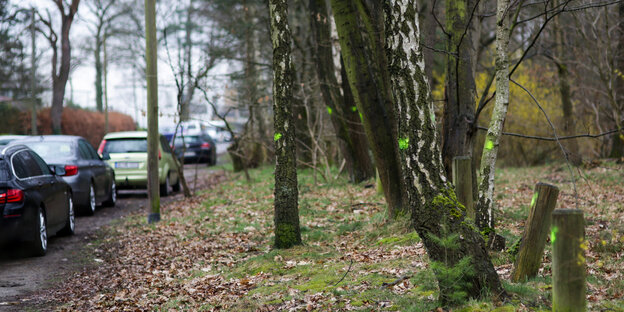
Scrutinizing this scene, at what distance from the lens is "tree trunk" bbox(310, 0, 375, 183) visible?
15023 mm

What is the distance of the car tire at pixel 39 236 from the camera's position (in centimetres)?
870

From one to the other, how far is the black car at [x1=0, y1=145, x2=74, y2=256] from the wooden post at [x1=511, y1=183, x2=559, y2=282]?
632 centimetres

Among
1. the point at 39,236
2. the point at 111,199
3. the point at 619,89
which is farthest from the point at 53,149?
the point at 619,89

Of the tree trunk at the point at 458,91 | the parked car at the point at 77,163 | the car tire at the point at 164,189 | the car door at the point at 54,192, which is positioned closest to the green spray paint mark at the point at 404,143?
the tree trunk at the point at 458,91

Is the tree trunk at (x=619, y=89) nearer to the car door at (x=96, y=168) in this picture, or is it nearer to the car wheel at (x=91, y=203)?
the car door at (x=96, y=168)

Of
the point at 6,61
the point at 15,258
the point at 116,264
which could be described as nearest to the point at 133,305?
the point at 116,264

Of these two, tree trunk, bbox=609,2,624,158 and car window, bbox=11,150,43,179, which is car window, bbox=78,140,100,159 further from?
tree trunk, bbox=609,2,624,158

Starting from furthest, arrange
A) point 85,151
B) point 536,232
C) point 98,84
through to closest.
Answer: point 98,84 → point 85,151 → point 536,232

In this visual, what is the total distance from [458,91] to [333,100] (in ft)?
23.8

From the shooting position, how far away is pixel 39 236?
8.85m

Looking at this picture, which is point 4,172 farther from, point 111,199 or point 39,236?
point 111,199

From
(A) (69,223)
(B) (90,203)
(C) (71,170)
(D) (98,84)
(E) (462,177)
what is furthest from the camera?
(D) (98,84)

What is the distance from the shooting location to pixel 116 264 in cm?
884

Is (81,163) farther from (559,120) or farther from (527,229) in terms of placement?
(559,120)
